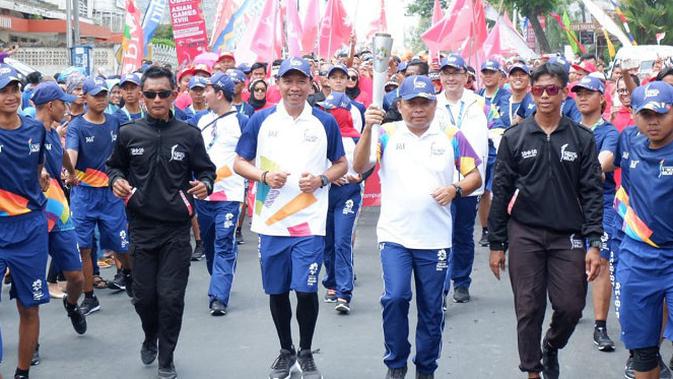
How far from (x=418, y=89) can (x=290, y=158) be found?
1.13 m

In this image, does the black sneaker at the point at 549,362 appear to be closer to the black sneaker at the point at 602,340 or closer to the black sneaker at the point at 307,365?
the black sneaker at the point at 602,340

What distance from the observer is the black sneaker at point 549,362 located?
22.5 ft

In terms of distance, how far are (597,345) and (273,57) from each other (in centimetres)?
1267

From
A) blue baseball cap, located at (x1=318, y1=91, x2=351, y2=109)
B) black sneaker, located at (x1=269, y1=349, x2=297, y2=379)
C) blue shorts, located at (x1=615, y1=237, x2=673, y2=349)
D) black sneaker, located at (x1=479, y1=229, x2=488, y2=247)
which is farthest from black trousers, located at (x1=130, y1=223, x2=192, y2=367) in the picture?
black sneaker, located at (x1=479, y1=229, x2=488, y2=247)

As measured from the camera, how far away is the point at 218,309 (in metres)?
9.30

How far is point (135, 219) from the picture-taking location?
24.1 ft

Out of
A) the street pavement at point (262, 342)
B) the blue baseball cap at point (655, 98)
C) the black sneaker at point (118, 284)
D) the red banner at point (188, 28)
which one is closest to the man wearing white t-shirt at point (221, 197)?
the street pavement at point (262, 342)

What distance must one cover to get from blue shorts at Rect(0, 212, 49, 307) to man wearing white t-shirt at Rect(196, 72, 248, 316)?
252cm

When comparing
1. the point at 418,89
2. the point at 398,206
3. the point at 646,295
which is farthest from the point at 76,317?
the point at 646,295

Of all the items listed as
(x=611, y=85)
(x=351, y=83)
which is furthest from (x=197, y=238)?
(x=611, y=85)

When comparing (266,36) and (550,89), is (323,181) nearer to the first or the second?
(550,89)

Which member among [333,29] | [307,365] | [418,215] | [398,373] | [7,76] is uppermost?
[333,29]

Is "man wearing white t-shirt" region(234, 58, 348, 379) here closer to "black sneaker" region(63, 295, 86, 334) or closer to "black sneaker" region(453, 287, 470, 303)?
"black sneaker" region(63, 295, 86, 334)

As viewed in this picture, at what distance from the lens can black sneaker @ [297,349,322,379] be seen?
7160 mm
